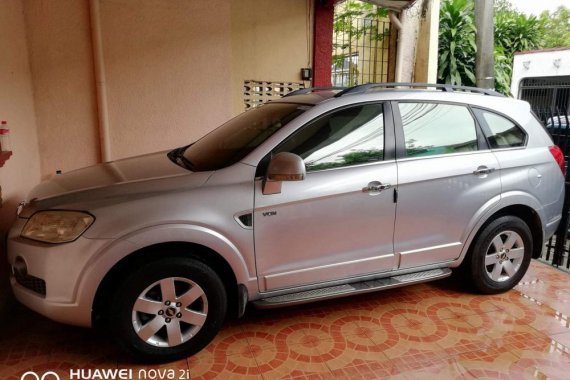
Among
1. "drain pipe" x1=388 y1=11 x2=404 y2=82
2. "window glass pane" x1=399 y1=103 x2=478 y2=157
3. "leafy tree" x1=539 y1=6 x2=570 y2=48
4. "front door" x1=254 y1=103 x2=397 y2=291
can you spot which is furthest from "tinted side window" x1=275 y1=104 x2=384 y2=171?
"leafy tree" x1=539 y1=6 x2=570 y2=48

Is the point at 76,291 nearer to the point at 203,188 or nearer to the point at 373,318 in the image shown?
the point at 203,188

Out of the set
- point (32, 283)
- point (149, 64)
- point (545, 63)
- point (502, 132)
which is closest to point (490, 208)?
point (502, 132)

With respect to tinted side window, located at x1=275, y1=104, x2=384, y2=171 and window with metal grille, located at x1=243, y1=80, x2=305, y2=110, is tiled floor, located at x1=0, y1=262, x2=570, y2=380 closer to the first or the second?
tinted side window, located at x1=275, y1=104, x2=384, y2=171

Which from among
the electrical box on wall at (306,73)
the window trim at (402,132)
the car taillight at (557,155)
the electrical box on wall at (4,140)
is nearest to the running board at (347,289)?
the window trim at (402,132)

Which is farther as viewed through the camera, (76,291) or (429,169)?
(429,169)

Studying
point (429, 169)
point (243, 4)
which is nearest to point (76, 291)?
point (429, 169)

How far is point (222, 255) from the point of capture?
2.62 metres

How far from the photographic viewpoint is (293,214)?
274cm

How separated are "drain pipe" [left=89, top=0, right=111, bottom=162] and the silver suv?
184 centimetres

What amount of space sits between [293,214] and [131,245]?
0.99 m

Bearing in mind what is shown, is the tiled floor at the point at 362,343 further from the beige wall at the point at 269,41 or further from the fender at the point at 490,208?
the beige wall at the point at 269,41

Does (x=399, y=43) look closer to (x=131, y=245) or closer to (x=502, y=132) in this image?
(x=502, y=132)

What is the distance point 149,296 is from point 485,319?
8.04 ft

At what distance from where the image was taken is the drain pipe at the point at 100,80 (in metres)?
4.74
